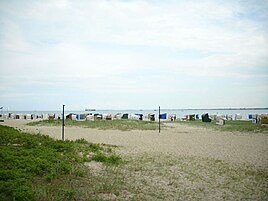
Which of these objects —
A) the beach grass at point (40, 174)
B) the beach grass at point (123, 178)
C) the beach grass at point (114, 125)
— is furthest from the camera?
the beach grass at point (114, 125)

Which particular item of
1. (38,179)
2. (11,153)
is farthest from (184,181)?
(11,153)

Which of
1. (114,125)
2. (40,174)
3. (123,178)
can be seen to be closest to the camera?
(40,174)

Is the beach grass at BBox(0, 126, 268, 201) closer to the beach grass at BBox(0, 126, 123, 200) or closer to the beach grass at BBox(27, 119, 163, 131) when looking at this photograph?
the beach grass at BBox(0, 126, 123, 200)

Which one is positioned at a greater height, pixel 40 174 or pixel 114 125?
pixel 114 125

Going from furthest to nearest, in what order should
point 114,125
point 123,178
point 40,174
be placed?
point 114,125 < point 123,178 < point 40,174

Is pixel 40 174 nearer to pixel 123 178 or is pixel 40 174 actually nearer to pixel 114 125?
pixel 123 178

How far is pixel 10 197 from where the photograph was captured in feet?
16.9

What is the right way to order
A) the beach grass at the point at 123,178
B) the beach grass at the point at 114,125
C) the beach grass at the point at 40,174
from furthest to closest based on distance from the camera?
the beach grass at the point at 114,125 < the beach grass at the point at 123,178 < the beach grass at the point at 40,174

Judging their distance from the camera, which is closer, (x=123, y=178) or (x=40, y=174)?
(x=40, y=174)

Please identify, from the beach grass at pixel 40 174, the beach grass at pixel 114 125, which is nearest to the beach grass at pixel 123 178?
the beach grass at pixel 40 174

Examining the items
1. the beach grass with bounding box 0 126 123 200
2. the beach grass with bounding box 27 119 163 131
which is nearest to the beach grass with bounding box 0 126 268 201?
the beach grass with bounding box 0 126 123 200

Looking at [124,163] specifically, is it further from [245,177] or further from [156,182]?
[245,177]

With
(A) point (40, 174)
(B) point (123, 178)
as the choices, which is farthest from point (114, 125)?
(A) point (40, 174)

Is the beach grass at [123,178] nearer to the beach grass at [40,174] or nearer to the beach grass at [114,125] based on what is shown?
the beach grass at [40,174]
